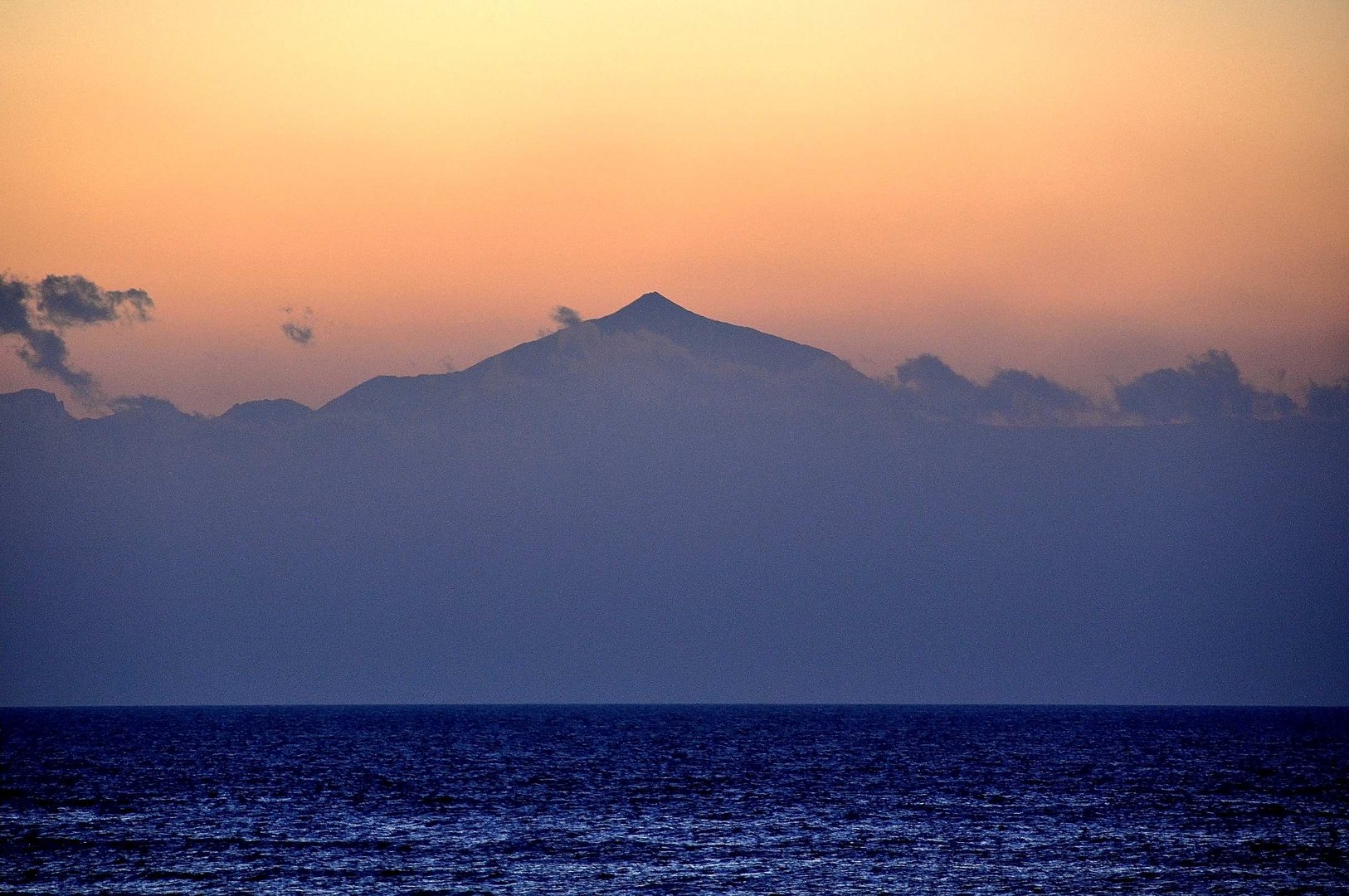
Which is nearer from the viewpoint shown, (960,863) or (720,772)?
(960,863)

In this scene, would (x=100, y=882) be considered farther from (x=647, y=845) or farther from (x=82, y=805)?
(x=82, y=805)

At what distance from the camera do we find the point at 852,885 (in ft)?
163

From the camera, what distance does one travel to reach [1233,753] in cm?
12500

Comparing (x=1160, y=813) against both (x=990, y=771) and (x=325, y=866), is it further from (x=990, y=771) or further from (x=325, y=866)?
(x=325, y=866)

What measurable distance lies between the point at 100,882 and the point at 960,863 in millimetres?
28929

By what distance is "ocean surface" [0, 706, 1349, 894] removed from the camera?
51.1 metres

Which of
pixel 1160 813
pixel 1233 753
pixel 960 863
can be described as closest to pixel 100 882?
pixel 960 863

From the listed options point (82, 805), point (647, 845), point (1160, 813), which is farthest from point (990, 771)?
point (82, 805)

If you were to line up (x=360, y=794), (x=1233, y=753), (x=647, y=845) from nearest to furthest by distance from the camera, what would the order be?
(x=647, y=845), (x=360, y=794), (x=1233, y=753)

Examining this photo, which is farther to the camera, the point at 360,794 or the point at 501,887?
the point at 360,794

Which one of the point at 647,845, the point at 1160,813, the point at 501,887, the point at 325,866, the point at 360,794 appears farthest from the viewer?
the point at 360,794

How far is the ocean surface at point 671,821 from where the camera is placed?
5106 centimetres

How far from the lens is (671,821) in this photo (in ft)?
217

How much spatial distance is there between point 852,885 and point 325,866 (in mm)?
17994
